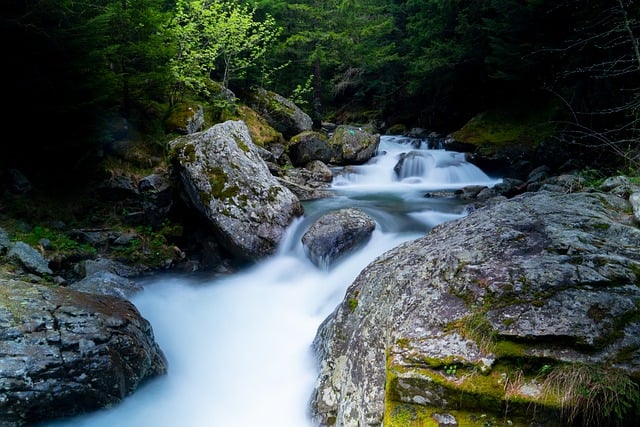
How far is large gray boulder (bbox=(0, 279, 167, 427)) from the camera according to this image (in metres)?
3.56

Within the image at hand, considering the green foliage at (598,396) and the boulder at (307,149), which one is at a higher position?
the boulder at (307,149)

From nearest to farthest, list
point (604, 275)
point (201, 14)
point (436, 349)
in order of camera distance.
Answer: point (436, 349)
point (604, 275)
point (201, 14)

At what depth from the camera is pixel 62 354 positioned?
3.80 meters

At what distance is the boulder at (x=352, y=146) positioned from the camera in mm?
14344

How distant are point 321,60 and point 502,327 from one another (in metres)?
16.9

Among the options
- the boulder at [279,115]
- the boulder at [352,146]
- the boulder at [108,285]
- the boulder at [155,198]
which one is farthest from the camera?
the boulder at [279,115]

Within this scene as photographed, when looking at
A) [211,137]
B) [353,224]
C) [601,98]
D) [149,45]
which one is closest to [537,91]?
[601,98]

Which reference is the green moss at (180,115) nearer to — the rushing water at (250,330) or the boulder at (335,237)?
the rushing water at (250,330)

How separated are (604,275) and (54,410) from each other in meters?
4.97

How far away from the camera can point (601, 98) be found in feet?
27.5

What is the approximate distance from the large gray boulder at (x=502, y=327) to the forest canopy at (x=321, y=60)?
135 inches

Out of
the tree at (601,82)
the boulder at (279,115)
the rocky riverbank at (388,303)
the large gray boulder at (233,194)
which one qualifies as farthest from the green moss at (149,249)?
the tree at (601,82)

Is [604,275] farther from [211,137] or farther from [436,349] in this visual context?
[211,137]

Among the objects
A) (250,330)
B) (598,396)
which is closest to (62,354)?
(250,330)
